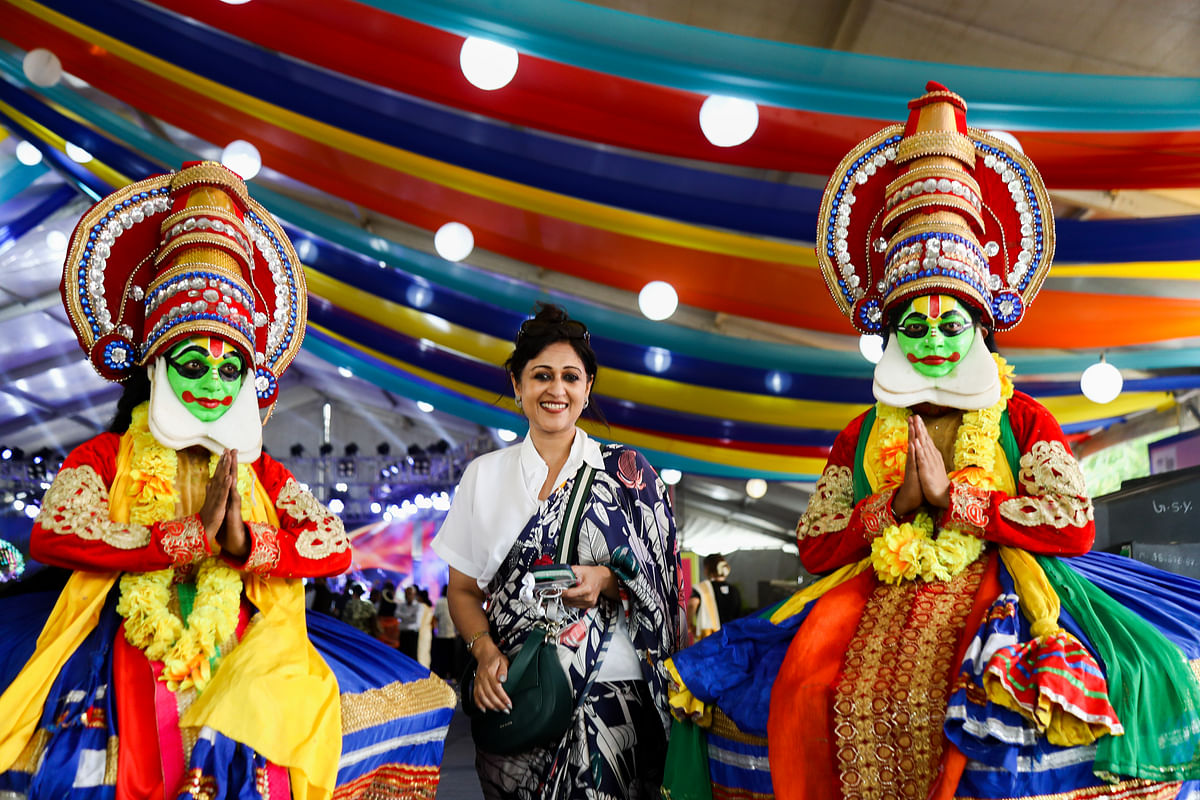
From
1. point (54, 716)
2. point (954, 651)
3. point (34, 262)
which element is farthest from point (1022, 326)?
point (34, 262)

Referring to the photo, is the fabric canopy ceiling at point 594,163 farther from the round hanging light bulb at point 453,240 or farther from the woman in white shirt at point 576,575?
the woman in white shirt at point 576,575

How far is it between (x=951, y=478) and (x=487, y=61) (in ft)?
7.02

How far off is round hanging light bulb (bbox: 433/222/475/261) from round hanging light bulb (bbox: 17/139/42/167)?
3084 millimetres

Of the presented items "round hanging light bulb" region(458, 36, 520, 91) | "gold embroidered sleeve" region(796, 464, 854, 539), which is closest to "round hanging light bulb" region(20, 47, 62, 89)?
"round hanging light bulb" region(458, 36, 520, 91)

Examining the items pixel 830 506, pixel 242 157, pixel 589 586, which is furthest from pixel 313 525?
pixel 242 157

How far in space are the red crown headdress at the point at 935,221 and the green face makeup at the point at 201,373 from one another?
1394mm

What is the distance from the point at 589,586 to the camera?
2.44 m

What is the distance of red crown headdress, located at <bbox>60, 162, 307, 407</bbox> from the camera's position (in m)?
2.51

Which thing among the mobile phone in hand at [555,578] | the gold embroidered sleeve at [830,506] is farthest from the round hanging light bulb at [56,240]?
the gold embroidered sleeve at [830,506]

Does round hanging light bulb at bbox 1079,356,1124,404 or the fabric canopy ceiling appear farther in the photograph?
round hanging light bulb at bbox 1079,356,1124,404

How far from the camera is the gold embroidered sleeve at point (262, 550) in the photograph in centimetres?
236

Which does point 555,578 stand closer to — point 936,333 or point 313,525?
point 313,525

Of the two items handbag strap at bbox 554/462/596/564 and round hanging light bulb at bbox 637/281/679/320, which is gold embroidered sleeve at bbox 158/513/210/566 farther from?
round hanging light bulb at bbox 637/281/679/320

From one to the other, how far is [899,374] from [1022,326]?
324cm
